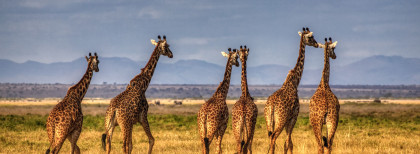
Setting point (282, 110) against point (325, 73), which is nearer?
point (282, 110)

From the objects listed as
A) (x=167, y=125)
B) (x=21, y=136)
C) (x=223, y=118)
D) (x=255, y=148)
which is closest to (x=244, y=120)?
(x=223, y=118)

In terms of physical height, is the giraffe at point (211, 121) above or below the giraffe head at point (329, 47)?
below

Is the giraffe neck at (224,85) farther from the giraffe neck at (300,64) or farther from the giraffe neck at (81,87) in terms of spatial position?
the giraffe neck at (81,87)

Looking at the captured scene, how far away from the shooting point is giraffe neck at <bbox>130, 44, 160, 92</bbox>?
15500 mm

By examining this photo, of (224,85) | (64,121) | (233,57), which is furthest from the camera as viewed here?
(233,57)

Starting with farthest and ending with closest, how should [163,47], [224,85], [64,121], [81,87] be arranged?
[163,47] → [224,85] → [81,87] → [64,121]

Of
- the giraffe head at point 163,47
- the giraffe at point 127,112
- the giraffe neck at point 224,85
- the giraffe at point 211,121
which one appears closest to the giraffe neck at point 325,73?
the giraffe neck at point 224,85

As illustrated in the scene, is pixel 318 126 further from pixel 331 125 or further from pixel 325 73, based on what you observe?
pixel 325 73

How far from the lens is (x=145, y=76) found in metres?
16.0

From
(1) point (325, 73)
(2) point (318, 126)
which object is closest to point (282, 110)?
(2) point (318, 126)

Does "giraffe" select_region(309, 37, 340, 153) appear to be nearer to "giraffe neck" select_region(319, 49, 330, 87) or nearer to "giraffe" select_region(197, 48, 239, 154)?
"giraffe neck" select_region(319, 49, 330, 87)

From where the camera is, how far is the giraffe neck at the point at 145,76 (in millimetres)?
15500

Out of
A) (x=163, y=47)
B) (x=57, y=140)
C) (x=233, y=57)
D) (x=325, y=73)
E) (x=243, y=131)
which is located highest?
(x=163, y=47)

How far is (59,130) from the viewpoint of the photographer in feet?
46.4
